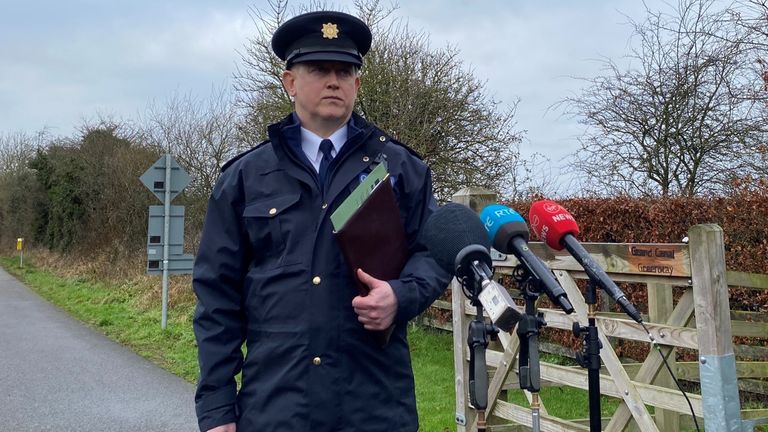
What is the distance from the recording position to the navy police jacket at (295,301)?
2.22 metres

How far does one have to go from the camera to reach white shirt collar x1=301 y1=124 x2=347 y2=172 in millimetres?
2463

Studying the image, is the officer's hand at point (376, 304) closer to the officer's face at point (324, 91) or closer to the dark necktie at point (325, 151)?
the dark necktie at point (325, 151)

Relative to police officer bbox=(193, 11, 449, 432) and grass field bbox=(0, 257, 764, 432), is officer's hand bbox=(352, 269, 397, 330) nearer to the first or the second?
police officer bbox=(193, 11, 449, 432)

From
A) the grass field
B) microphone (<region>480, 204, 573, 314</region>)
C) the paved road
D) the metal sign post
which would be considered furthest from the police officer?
the metal sign post

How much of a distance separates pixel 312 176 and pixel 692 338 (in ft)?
6.68

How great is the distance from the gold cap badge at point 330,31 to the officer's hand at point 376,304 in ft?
2.89

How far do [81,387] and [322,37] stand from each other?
A: 22.2 feet

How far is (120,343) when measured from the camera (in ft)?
35.1

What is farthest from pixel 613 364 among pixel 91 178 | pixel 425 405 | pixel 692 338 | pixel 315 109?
pixel 91 178

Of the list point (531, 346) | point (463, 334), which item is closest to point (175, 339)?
point (463, 334)

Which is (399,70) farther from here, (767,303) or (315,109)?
(315,109)

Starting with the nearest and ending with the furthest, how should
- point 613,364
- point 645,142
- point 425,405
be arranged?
point 613,364 < point 425,405 < point 645,142

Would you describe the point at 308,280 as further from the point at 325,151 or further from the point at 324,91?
the point at 324,91

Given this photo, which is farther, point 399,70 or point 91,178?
point 91,178
